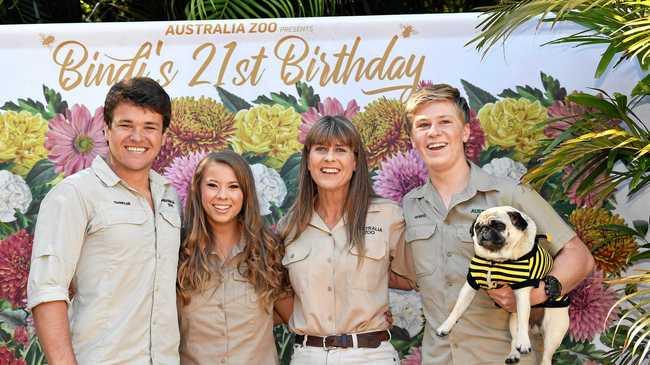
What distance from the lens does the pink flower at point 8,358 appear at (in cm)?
417

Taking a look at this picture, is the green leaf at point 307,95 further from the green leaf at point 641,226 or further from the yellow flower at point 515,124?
the green leaf at point 641,226

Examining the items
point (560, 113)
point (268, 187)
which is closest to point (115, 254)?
point (268, 187)

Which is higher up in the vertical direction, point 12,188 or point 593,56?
point 593,56

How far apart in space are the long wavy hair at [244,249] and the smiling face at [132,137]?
1.14ft

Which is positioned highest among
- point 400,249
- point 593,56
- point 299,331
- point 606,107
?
point 593,56

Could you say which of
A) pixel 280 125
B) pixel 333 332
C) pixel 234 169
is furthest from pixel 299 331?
pixel 280 125

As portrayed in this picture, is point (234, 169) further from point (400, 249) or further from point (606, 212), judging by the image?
point (606, 212)

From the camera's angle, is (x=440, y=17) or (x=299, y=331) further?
(x=440, y=17)

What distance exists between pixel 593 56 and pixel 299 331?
1989mm

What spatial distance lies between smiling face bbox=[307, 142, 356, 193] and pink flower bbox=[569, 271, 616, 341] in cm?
134

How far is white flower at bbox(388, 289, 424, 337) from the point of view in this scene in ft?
14.1

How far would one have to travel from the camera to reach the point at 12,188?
427 cm

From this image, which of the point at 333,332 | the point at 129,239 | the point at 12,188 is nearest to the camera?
the point at 129,239

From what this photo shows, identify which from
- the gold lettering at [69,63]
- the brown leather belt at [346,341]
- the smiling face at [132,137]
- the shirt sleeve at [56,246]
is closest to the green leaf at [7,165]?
the gold lettering at [69,63]
